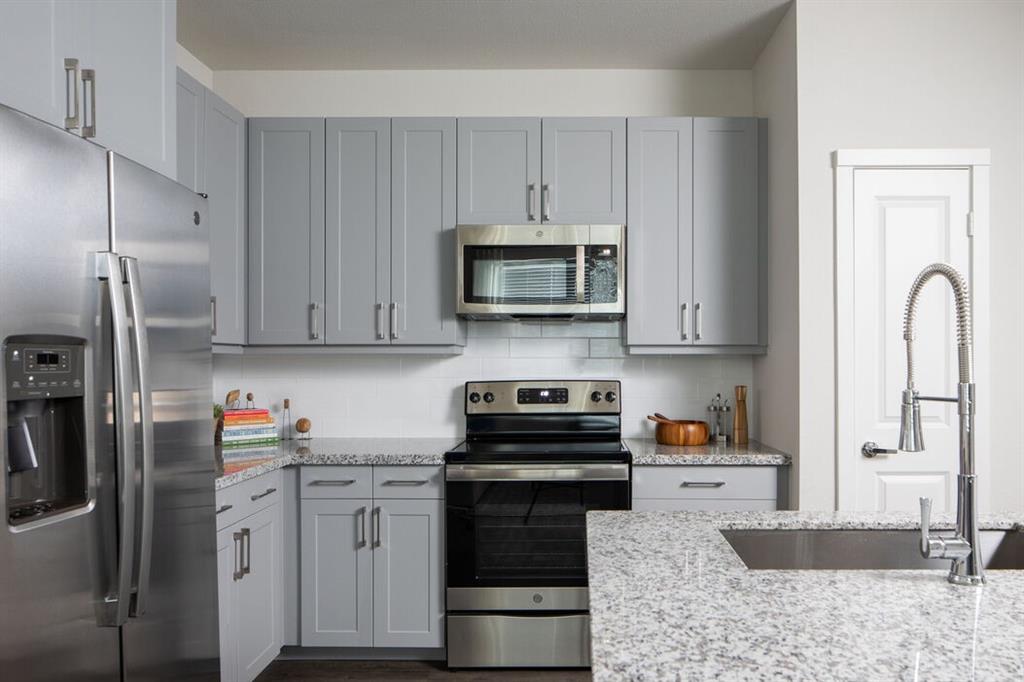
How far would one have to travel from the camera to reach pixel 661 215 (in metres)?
3.36

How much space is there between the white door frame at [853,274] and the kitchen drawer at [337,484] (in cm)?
189

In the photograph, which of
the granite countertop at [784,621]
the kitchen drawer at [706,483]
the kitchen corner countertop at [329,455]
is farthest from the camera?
the kitchen drawer at [706,483]

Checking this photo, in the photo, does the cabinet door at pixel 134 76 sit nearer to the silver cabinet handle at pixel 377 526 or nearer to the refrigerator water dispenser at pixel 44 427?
the refrigerator water dispenser at pixel 44 427

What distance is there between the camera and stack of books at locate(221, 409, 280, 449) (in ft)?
10.1

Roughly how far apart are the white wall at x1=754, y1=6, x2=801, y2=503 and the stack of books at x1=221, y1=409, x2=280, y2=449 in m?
2.18

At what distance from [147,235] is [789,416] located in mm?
2438

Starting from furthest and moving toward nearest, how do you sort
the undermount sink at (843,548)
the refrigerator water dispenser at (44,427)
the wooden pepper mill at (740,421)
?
the wooden pepper mill at (740,421) → the undermount sink at (843,548) → the refrigerator water dispenser at (44,427)

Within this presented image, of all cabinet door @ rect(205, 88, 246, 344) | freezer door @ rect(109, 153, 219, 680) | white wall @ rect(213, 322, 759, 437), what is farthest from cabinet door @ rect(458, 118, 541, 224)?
freezer door @ rect(109, 153, 219, 680)

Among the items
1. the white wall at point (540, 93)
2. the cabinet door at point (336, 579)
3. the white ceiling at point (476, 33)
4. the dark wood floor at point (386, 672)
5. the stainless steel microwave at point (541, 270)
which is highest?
the white ceiling at point (476, 33)

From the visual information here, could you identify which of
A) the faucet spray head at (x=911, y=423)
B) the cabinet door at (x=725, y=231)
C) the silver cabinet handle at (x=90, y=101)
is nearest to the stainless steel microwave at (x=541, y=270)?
the cabinet door at (x=725, y=231)

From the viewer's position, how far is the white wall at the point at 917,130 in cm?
286

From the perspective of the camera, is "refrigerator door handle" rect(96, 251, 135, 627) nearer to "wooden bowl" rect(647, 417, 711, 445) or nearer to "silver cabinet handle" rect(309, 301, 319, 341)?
"silver cabinet handle" rect(309, 301, 319, 341)

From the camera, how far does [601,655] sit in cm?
92

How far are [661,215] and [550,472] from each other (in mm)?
1257
